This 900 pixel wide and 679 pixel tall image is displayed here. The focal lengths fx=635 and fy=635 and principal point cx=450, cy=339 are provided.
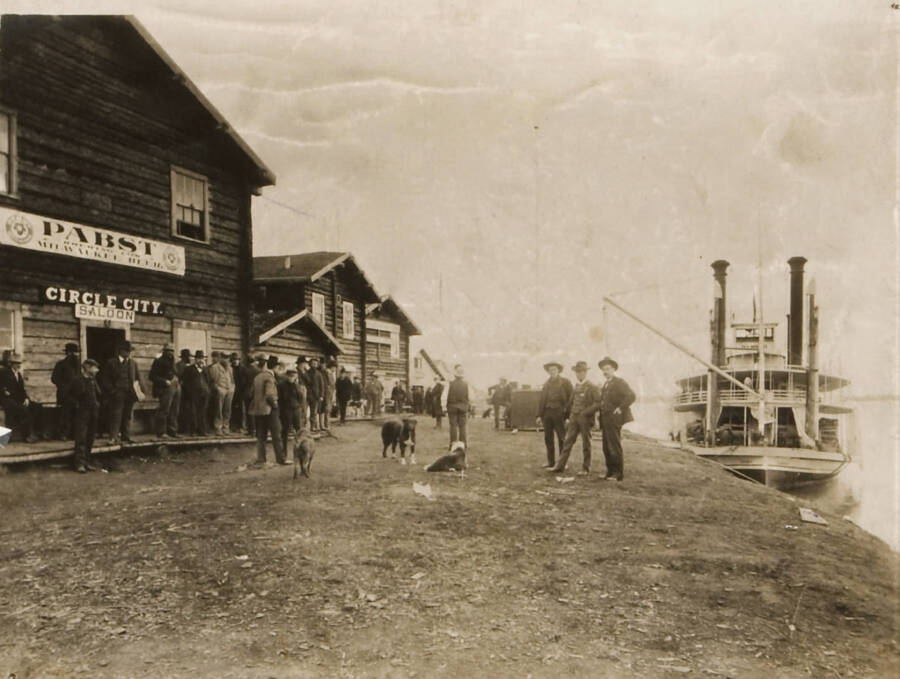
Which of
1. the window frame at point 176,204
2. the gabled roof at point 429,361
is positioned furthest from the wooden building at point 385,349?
the gabled roof at point 429,361

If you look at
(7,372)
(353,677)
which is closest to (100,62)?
(7,372)

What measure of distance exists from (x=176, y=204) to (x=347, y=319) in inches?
420

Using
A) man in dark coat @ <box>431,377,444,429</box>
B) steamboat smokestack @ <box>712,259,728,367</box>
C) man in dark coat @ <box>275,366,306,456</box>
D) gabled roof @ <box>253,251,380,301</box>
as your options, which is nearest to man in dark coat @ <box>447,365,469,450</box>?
man in dark coat @ <box>431,377,444,429</box>

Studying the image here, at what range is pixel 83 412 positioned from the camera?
25.6 ft

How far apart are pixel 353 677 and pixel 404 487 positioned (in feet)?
12.4

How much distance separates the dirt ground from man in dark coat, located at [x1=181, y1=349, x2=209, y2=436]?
304 centimetres

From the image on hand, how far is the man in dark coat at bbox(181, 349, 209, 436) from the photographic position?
1011 cm

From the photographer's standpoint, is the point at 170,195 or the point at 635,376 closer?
the point at 635,376

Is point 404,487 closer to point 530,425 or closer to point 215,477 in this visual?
point 215,477

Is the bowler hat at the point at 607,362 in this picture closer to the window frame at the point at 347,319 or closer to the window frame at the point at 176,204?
the window frame at the point at 176,204

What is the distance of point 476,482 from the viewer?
768 centimetres

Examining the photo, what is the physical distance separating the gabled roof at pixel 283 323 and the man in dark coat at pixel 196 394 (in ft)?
11.4

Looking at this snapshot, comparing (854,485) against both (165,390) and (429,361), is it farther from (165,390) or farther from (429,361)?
(165,390)

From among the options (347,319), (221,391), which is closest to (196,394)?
(221,391)
